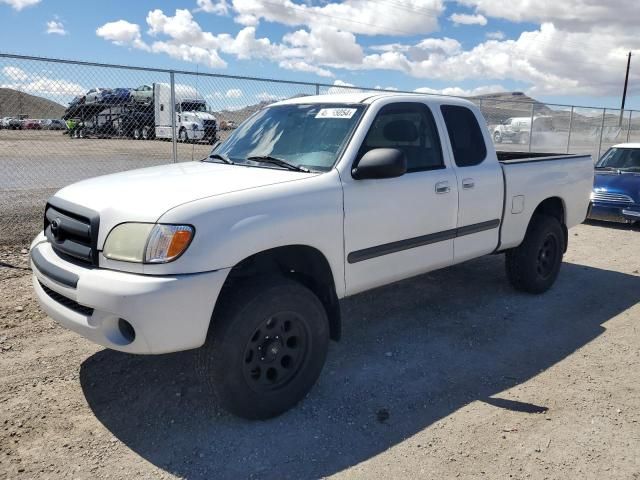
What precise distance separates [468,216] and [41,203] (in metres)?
6.84

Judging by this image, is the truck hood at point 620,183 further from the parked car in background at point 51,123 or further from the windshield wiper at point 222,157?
the parked car in background at point 51,123

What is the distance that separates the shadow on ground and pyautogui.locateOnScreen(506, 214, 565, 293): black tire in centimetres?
17

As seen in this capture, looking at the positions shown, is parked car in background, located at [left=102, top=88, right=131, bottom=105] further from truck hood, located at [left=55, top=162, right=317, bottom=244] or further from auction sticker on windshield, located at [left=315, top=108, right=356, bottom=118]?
auction sticker on windshield, located at [left=315, top=108, right=356, bottom=118]

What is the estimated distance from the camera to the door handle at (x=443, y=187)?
419 centimetres

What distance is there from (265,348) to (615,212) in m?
8.24

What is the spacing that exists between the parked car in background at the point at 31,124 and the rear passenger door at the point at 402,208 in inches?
217

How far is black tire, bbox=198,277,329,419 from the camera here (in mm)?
2992

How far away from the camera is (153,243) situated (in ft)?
9.06

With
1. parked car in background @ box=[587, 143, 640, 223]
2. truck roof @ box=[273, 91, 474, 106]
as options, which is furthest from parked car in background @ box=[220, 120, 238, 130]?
parked car in background @ box=[587, 143, 640, 223]

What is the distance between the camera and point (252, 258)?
127 inches

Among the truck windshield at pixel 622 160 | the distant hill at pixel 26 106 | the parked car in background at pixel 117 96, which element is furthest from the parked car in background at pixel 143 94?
the truck windshield at pixel 622 160

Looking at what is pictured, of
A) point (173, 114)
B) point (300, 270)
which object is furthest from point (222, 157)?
point (173, 114)

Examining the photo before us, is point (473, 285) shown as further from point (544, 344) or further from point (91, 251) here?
point (91, 251)

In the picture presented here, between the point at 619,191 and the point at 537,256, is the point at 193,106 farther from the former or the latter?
the point at 619,191
